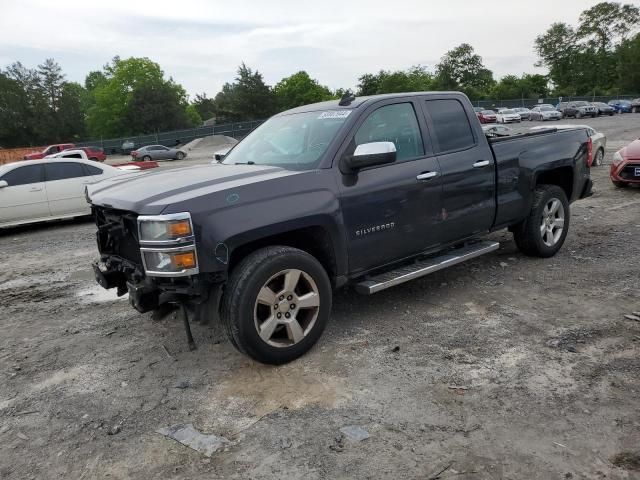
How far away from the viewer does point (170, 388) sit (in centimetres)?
355

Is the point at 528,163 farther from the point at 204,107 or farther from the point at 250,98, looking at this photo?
the point at 204,107

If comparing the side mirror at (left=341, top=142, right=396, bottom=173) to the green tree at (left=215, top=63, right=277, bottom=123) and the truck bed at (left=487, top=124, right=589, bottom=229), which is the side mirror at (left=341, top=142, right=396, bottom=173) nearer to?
the truck bed at (left=487, top=124, right=589, bottom=229)

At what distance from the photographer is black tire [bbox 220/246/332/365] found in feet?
11.2

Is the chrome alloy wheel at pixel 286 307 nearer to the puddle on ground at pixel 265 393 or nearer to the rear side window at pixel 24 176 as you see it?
the puddle on ground at pixel 265 393

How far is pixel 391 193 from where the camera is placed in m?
4.17

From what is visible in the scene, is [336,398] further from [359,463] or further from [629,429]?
[629,429]

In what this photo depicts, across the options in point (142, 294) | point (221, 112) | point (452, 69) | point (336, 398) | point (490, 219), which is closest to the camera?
point (336, 398)

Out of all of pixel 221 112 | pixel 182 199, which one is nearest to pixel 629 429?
pixel 182 199

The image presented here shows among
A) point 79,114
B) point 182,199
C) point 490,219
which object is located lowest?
point 490,219

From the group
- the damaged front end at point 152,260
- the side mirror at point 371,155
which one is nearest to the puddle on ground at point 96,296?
the damaged front end at point 152,260

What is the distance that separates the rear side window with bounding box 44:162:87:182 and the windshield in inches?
258

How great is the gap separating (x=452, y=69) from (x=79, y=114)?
220 feet

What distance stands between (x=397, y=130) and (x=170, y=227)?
2214mm

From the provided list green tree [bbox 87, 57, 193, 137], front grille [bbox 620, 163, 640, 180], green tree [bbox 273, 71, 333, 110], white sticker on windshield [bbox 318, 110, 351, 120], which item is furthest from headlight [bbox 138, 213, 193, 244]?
green tree [bbox 273, 71, 333, 110]
